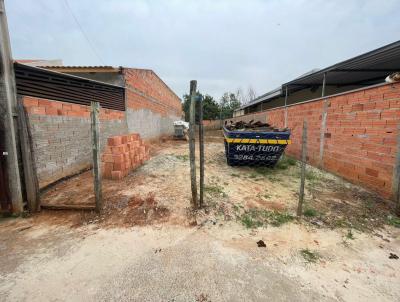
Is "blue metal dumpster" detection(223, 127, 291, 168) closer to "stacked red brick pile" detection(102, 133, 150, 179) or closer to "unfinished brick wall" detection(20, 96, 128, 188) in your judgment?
"stacked red brick pile" detection(102, 133, 150, 179)

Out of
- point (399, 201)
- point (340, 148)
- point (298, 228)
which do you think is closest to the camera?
point (298, 228)

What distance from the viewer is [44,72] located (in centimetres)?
436

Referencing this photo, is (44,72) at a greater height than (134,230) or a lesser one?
greater

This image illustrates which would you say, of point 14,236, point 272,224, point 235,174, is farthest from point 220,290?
point 235,174

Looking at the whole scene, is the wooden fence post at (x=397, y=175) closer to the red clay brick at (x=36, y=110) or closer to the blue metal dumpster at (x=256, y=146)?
the blue metal dumpster at (x=256, y=146)

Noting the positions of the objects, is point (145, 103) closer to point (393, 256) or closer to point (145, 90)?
point (145, 90)

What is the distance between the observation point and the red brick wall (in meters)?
8.69

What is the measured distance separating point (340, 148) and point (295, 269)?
461 centimetres

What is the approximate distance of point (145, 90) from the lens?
10.9 meters

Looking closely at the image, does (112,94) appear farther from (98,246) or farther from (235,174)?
(98,246)

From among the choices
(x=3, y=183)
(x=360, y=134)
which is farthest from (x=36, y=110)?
(x=360, y=134)

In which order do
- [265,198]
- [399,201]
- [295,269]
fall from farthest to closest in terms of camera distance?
[265,198]
[399,201]
[295,269]

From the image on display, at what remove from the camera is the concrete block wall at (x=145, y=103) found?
874cm

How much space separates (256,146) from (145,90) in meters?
7.53
